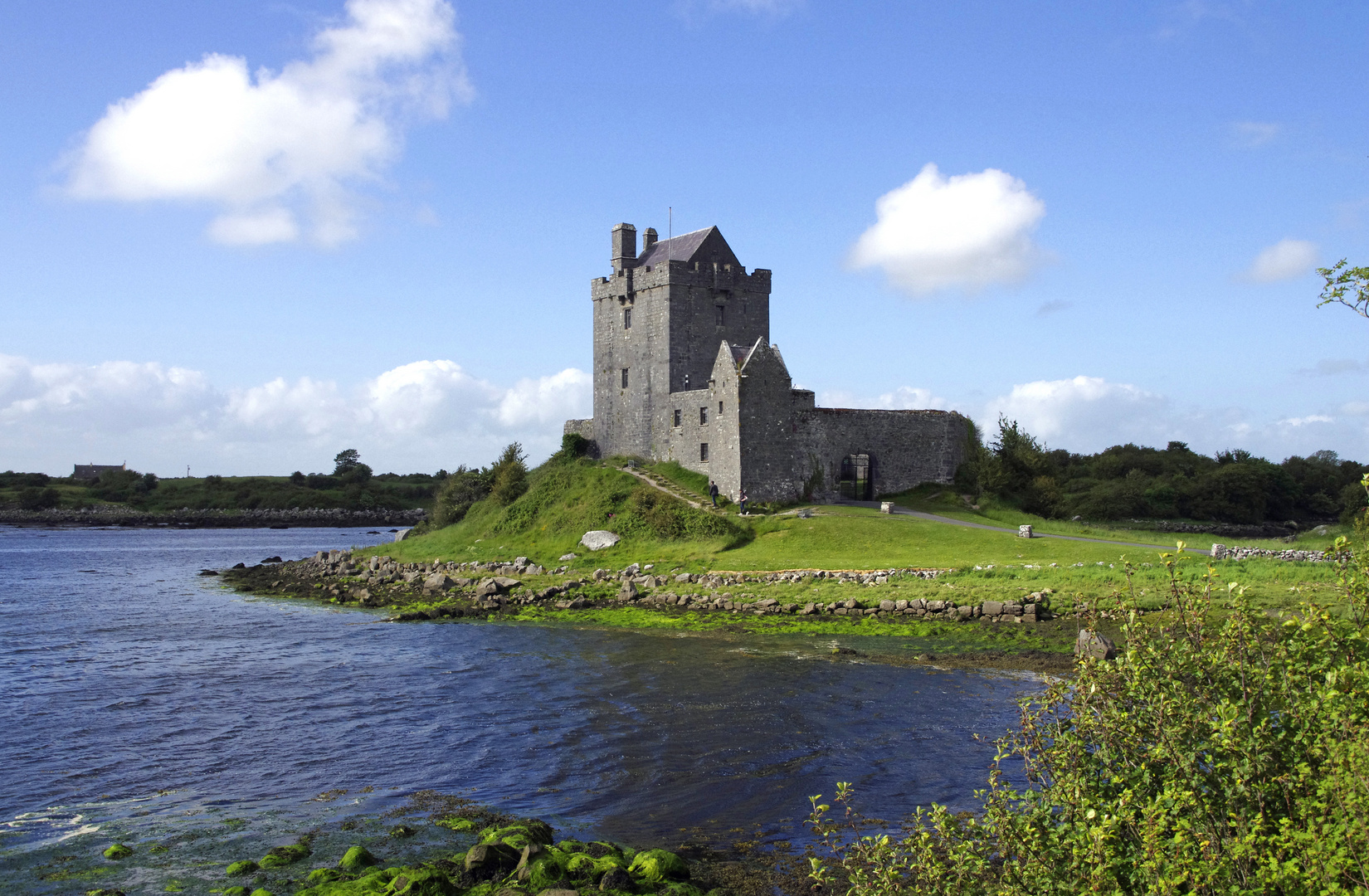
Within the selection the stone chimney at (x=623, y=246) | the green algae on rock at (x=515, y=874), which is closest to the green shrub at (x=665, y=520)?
the stone chimney at (x=623, y=246)

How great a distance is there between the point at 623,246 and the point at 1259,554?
33.4 metres

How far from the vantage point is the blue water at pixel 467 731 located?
13297 mm

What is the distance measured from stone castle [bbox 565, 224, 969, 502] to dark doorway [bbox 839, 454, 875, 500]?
2.2 inches

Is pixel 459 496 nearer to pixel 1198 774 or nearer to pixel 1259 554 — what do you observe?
pixel 1259 554

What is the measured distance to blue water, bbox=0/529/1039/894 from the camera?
1330 centimetres

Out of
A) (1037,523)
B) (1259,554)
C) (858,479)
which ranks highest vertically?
(858,479)

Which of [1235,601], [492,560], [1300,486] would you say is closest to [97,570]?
[492,560]

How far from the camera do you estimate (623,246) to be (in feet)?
173

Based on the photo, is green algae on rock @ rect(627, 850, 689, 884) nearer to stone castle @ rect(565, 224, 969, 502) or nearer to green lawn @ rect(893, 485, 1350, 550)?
green lawn @ rect(893, 485, 1350, 550)

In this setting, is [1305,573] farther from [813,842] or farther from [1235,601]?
[1235,601]

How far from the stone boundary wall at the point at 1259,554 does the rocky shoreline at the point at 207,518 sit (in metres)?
109

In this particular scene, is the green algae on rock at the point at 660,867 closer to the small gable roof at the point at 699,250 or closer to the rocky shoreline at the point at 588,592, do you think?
the rocky shoreline at the point at 588,592

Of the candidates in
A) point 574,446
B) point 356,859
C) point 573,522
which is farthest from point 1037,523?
point 356,859

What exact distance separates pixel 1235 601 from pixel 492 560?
130 feet
